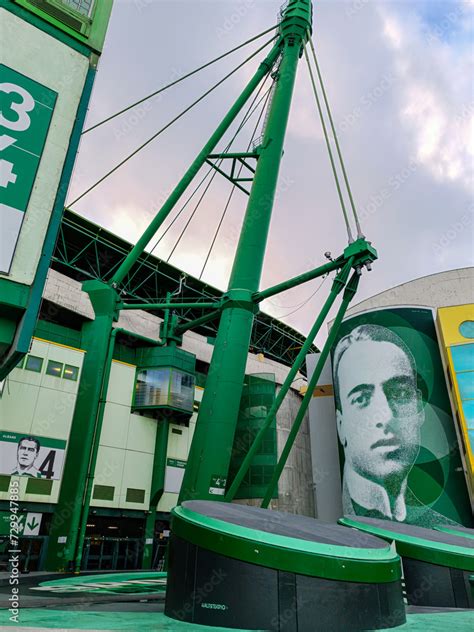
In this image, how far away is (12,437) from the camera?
29.3 metres

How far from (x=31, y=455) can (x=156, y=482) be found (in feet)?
35.6

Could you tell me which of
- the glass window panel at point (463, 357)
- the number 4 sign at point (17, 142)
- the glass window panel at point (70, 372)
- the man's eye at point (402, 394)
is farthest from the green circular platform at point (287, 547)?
the glass window panel at point (70, 372)

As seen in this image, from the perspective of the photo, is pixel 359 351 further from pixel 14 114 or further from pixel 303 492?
pixel 14 114

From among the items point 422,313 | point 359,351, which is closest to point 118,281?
point 359,351

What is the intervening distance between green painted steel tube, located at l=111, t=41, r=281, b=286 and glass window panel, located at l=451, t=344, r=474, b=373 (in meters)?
22.9

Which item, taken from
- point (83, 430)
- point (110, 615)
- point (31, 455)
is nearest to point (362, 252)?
point (83, 430)

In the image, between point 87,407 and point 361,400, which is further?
point 361,400

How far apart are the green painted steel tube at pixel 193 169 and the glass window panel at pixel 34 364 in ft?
Result: 47.7

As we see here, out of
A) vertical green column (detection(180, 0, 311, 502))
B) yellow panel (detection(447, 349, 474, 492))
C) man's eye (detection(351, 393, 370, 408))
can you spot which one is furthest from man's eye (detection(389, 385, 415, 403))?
vertical green column (detection(180, 0, 311, 502))

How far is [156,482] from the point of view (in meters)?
37.0

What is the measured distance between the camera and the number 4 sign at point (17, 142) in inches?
337

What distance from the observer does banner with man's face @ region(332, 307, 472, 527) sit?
3122 centimetres

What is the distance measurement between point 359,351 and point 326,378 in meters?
7.87

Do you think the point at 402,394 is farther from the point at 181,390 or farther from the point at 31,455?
the point at 31,455
